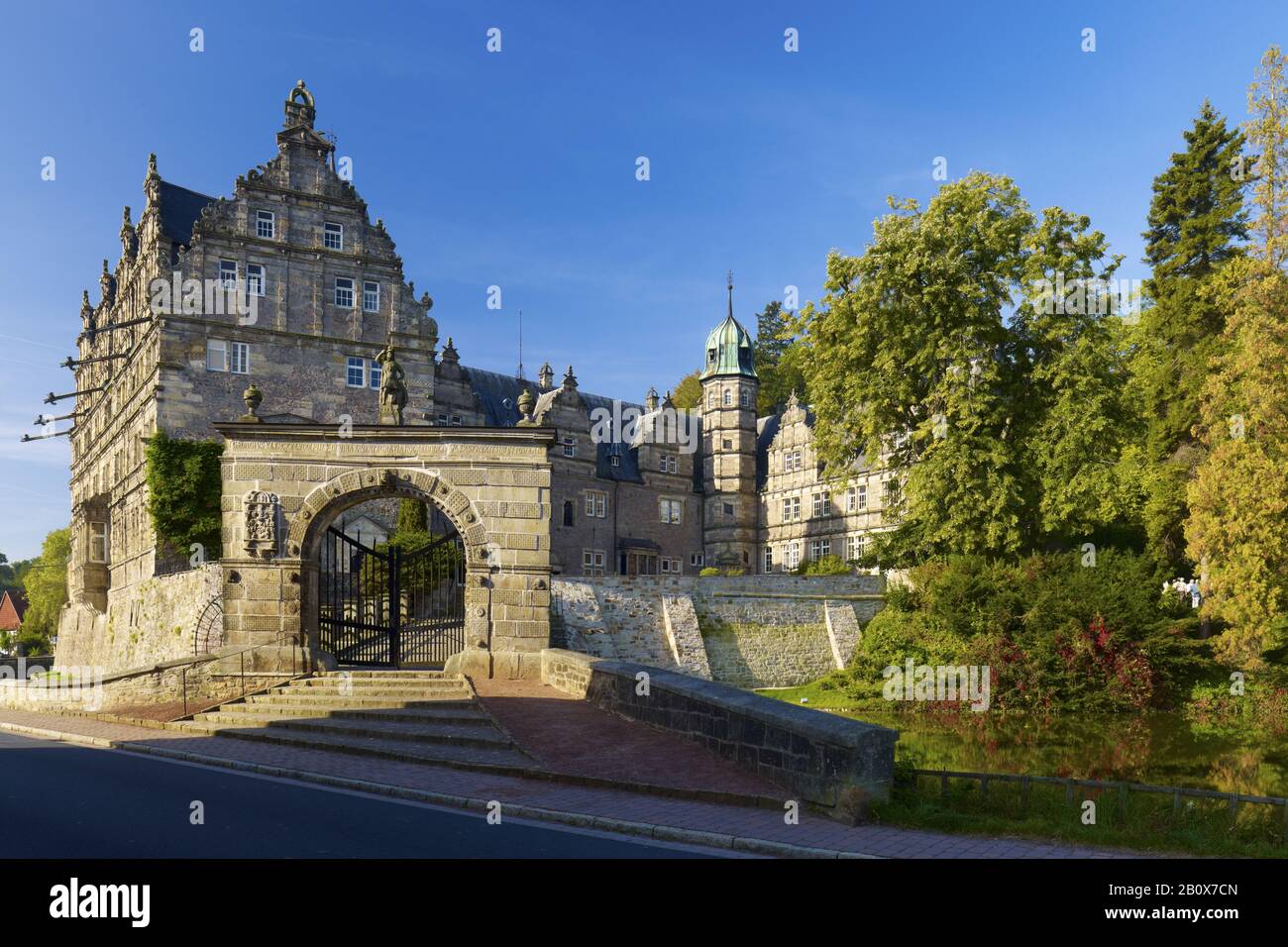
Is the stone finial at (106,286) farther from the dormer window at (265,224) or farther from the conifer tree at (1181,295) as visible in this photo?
the conifer tree at (1181,295)

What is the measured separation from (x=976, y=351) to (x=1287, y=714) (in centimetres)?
1294

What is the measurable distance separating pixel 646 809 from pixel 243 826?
395 cm

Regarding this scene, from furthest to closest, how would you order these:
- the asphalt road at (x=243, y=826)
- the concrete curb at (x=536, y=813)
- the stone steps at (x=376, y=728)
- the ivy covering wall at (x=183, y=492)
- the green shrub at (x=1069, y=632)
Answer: the ivy covering wall at (x=183, y=492) → the green shrub at (x=1069, y=632) → the stone steps at (x=376, y=728) → the concrete curb at (x=536, y=813) → the asphalt road at (x=243, y=826)

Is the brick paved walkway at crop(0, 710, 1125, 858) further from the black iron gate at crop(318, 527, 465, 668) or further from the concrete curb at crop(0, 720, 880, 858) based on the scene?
the black iron gate at crop(318, 527, 465, 668)

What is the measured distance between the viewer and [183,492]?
3453 cm

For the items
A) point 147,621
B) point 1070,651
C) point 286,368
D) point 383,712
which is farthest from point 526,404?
point 286,368

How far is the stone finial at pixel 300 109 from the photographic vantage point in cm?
4009

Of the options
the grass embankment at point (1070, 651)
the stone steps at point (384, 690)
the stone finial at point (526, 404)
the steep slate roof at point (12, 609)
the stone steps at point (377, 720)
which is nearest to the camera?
the stone steps at point (377, 720)

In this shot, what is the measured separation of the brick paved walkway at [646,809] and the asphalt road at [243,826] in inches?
22.5

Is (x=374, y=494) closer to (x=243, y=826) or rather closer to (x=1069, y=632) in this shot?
(x=243, y=826)

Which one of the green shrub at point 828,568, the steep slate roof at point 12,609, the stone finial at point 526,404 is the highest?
the stone finial at point 526,404

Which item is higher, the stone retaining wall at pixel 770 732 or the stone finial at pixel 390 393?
the stone finial at pixel 390 393

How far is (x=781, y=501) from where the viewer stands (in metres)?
56.0

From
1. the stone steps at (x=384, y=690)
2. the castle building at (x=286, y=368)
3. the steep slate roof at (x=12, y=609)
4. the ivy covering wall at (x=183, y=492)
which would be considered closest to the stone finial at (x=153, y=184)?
the castle building at (x=286, y=368)
